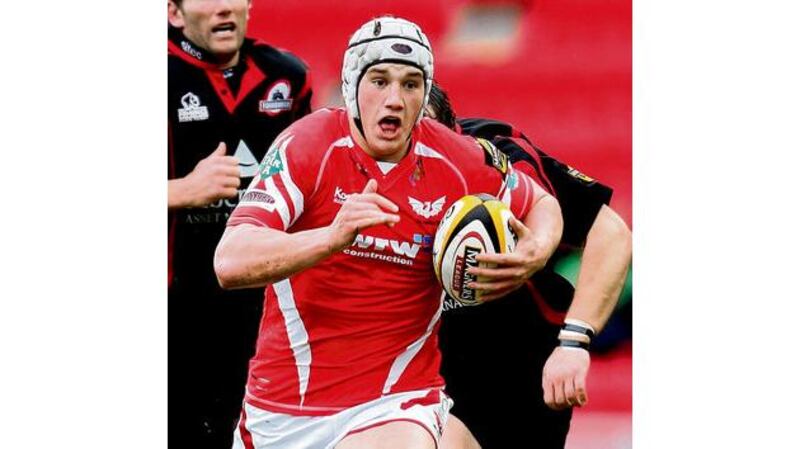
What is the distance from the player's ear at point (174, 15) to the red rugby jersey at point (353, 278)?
0.87m

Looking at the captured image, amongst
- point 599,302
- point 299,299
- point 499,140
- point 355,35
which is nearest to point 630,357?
point 599,302

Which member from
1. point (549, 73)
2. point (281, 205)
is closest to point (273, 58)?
point (281, 205)

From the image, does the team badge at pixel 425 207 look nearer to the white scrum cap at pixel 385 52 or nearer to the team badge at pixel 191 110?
the white scrum cap at pixel 385 52

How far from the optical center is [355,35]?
17.0 ft

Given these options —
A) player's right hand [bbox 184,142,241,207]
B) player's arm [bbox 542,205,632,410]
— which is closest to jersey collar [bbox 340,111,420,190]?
player's right hand [bbox 184,142,241,207]

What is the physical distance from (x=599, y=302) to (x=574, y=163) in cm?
65

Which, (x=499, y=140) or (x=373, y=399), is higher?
(x=499, y=140)

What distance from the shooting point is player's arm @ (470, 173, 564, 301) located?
15.9 feet

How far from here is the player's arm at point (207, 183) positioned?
5.47 meters

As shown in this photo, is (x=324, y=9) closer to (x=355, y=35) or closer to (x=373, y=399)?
(x=355, y=35)

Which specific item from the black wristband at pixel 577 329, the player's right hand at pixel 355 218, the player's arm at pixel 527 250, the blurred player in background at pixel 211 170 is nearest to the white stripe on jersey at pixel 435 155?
the player's arm at pixel 527 250

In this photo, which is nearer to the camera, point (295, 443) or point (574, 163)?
point (295, 443)

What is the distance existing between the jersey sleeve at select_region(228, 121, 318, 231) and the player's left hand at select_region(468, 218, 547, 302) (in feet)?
2.51

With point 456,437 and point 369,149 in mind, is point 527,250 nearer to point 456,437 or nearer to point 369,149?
point 369,149
